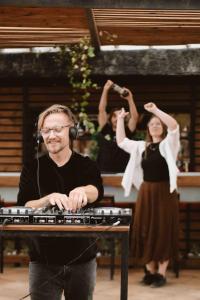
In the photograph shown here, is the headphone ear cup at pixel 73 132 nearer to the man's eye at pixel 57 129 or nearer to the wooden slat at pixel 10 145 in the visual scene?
the man's eye at pixel 57 129

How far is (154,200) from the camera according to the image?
594 cm

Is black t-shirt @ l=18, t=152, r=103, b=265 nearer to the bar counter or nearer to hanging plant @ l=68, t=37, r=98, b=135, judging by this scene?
the bar counter

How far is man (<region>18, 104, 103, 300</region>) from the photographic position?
100 inches

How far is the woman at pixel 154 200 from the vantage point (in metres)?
5.77

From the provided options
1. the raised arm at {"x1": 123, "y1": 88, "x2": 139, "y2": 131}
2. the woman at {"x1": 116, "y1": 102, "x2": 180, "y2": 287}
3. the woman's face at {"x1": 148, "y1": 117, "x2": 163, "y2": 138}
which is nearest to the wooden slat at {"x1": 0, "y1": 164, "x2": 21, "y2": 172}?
the raised arm at {"x1": 123, "y1": 88, "x2": 139, "y2": 131}

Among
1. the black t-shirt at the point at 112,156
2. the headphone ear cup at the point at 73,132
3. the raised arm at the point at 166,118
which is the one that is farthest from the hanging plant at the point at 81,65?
the headphone ear cup at the point at 73,132

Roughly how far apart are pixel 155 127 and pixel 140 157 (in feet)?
1.56

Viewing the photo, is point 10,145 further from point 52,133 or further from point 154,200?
point 52,133

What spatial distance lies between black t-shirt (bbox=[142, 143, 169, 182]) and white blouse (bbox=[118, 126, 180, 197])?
3.6 inches

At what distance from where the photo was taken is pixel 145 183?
5977 mm

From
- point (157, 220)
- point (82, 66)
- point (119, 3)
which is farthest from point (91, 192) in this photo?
point (82, 66)

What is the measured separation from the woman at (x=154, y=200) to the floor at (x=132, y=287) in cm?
19

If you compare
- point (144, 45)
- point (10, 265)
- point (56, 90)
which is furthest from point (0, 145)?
point (144, 45)

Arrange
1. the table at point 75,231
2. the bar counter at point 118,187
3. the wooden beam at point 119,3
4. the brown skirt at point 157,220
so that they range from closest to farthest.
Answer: the table at point 75,231 → the wooden beam at point 119,3 → the brown skirt at point 157,220 → the bar counter at point 118,187
